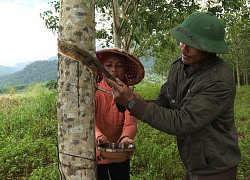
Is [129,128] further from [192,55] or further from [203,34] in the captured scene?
[203,34]

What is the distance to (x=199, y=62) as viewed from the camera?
1.80 m

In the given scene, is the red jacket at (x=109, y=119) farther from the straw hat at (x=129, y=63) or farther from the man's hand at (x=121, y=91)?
the man's hand at (x=121, y=91)

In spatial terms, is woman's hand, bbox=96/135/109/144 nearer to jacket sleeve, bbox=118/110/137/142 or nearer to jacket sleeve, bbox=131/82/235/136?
jacket sleeve, bbox=118/110/137/142

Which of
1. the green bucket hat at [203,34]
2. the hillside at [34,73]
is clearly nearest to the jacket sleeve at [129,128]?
the green bucket hat at [203,34]

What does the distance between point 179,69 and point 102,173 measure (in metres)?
1.04

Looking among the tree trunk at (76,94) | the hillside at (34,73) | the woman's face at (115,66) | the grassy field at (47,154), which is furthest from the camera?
the hillside at (34,73)

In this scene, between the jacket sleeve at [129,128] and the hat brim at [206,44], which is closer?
the hat brim at [206,44]

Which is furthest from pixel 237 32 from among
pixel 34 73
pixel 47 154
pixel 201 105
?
pixel 34 73

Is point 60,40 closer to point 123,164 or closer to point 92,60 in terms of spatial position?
point 92,60

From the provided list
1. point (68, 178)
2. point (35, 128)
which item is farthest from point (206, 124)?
point (35, 128)

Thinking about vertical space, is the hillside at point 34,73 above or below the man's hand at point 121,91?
above

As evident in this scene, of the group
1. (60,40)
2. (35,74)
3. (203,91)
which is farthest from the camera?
(35,74)

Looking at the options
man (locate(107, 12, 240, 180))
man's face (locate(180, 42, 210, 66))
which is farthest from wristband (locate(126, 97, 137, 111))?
man's face (locate(180, 42, 210, 66))

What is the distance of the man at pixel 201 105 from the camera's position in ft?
5.21
